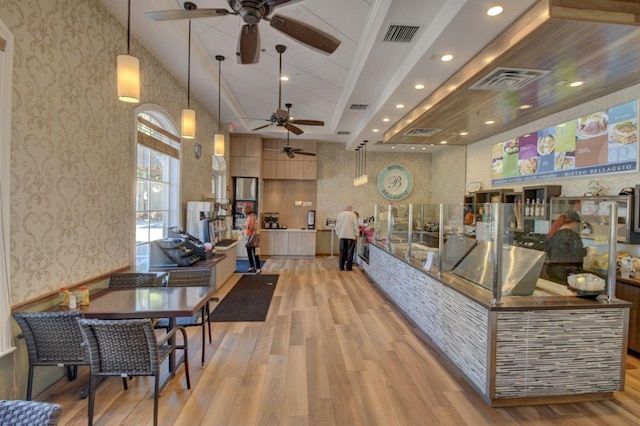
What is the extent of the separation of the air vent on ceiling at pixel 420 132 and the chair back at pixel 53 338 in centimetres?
554

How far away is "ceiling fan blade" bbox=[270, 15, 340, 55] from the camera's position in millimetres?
2295

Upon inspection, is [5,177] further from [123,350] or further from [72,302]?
[123,350]

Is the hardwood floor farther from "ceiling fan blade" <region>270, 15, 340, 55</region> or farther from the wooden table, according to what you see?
"ceiling fan blade" <region>270, 15, 340, 55</region>

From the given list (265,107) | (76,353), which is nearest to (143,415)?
(76,353)

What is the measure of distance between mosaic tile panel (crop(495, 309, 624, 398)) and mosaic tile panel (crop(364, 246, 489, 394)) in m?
0.15

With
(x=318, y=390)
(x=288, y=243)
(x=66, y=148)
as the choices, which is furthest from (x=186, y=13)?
(x=288, y=243)

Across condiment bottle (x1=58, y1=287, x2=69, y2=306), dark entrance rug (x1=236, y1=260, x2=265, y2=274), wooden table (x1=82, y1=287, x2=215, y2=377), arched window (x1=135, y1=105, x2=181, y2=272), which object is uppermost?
arched window (x1=135, y1=105, x2=181, y2=272)

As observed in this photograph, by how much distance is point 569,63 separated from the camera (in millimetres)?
3299

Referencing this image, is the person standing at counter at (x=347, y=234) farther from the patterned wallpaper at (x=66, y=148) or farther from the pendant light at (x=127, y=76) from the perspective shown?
the pendant light at (x=127, y=76)

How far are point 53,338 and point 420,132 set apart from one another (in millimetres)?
6038

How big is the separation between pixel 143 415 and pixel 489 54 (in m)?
4.47

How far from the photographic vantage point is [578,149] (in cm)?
483

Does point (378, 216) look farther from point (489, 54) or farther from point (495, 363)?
point (495, 363)

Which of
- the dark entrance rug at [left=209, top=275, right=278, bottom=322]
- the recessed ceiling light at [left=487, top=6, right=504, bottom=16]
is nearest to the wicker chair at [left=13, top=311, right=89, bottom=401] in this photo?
the dark entrance rug at [left=209, top=275, right=278, bottom=322]
